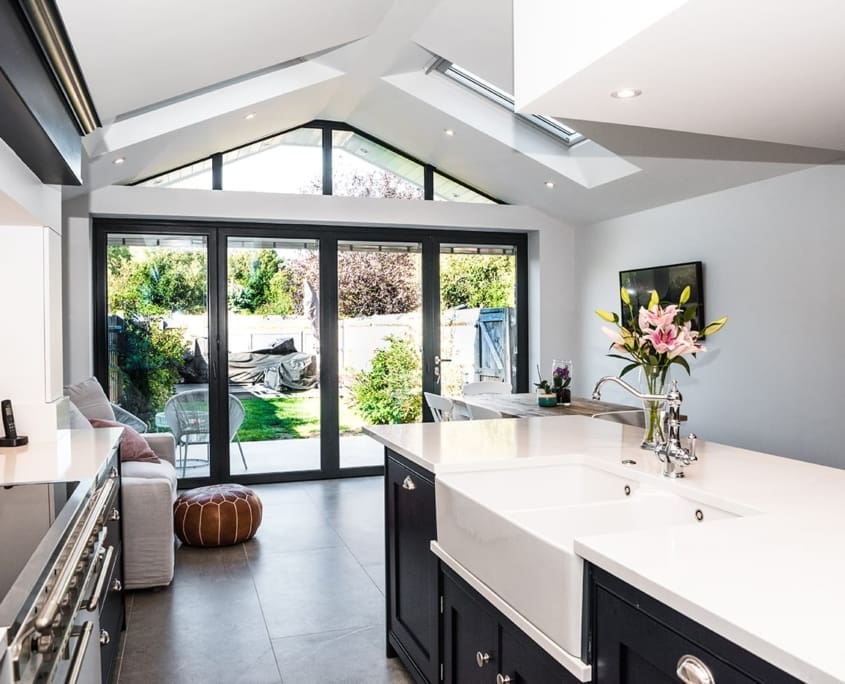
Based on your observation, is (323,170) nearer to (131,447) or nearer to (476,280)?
(476,280)

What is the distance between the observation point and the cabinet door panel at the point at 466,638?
5.93 feet

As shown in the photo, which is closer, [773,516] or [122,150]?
[773,516]

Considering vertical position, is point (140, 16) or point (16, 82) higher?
point (140, 16)

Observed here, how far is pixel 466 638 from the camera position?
78.3 inches

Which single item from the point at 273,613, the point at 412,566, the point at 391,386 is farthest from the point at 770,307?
the point at 273,613

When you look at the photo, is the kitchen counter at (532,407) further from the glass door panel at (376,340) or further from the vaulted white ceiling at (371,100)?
the vaulted white ceiling at (371,100)

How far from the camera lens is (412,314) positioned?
6516 millimetres

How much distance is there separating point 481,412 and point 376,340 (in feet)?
5.70

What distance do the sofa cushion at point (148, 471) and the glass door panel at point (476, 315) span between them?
2.94 metres

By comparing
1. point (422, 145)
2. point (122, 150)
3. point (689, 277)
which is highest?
point (422, 145)

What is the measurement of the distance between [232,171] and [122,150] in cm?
129

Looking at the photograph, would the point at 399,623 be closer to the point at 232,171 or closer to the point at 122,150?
the point at 122,150

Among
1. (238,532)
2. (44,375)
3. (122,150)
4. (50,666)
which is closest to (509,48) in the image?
(122,150)

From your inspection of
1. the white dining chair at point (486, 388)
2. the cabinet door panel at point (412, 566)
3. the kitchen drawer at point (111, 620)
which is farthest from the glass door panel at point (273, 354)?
the cabinet door panel at point (412, 566)
